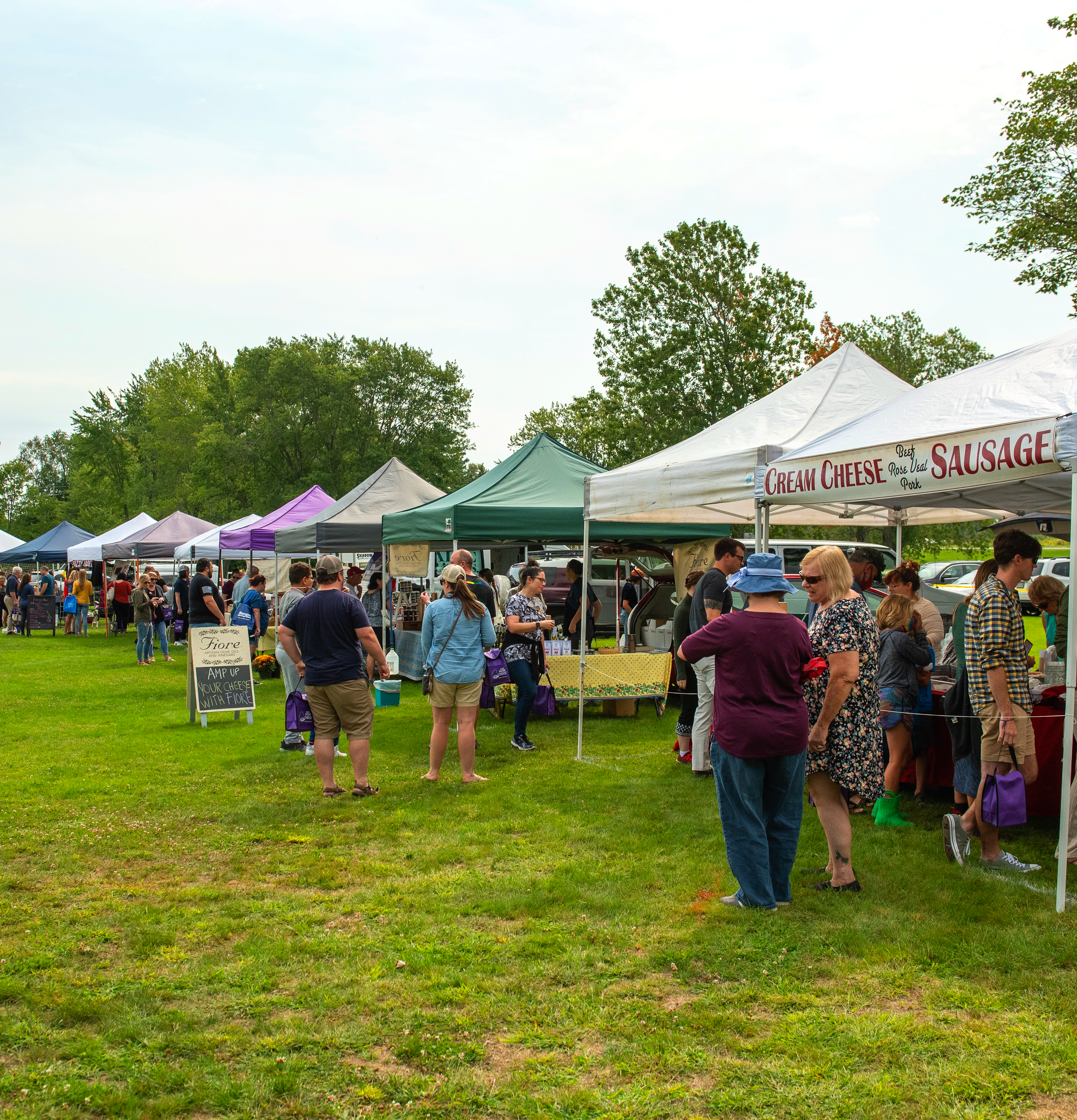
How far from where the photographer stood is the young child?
249 inches

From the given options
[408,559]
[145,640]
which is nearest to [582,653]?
[408,559]

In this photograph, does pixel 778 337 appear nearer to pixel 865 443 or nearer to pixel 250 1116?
pixel 865 443

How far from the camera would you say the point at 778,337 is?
109 ft

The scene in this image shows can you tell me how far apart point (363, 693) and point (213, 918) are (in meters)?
2.50

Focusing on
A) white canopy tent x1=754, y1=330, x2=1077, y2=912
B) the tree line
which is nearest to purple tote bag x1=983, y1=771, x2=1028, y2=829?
white canopy tent x1=754, y1=330, x2=1077, y2=912

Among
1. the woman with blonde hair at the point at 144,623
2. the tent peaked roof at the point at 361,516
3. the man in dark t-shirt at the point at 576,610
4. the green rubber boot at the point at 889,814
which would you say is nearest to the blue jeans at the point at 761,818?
the green rubber boot at the point at 889,814

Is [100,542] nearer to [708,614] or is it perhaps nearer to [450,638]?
[450,638]

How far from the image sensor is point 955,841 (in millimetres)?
5273

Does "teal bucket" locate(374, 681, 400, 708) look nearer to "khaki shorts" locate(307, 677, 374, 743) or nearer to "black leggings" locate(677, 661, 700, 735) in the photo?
"khaki shorts" locate(307, 677, 374, 743)

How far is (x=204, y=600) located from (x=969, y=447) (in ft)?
32.3


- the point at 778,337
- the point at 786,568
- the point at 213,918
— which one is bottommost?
the point at 213,918

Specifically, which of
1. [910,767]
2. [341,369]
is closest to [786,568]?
[910,767]

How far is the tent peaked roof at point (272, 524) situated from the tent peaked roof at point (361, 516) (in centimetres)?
173

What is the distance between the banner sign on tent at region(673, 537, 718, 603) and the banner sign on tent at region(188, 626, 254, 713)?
17.2ft
